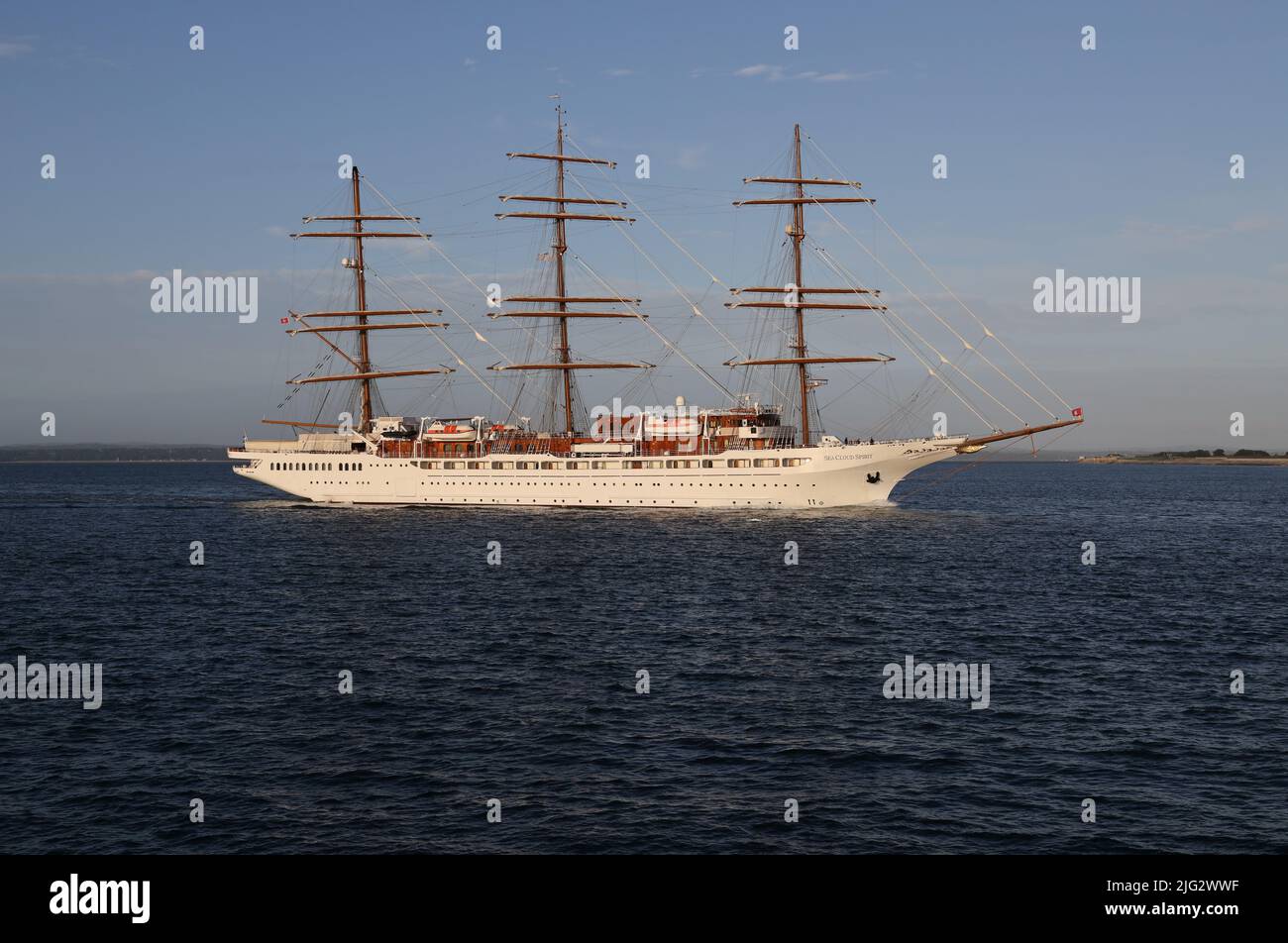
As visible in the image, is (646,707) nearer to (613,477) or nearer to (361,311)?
(613,477)

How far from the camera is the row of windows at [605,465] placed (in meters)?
77.6

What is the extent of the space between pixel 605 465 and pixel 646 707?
59.0 metres

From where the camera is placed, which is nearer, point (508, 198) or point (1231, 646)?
point (1231, 646)

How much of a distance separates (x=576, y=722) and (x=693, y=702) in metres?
3.21

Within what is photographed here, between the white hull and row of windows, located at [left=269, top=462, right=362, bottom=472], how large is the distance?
88 mm

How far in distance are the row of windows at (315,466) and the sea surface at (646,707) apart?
3830 cm

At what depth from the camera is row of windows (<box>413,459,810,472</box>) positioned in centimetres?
7760

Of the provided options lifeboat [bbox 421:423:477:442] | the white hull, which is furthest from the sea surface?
lifeboat [bbox 421:423:477:442]

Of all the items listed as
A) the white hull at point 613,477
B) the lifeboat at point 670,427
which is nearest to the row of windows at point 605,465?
the white hull at point 613,477

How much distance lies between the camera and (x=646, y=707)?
24328 mm

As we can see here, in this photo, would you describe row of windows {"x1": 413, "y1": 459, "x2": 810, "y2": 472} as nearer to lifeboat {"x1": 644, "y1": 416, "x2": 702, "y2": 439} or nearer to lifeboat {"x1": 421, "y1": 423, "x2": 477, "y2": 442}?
lifeboat {"x1": 421, "y1": 423, "x2": 477, "y2": 442}

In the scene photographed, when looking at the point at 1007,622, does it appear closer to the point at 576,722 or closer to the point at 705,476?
the point at 576,722
